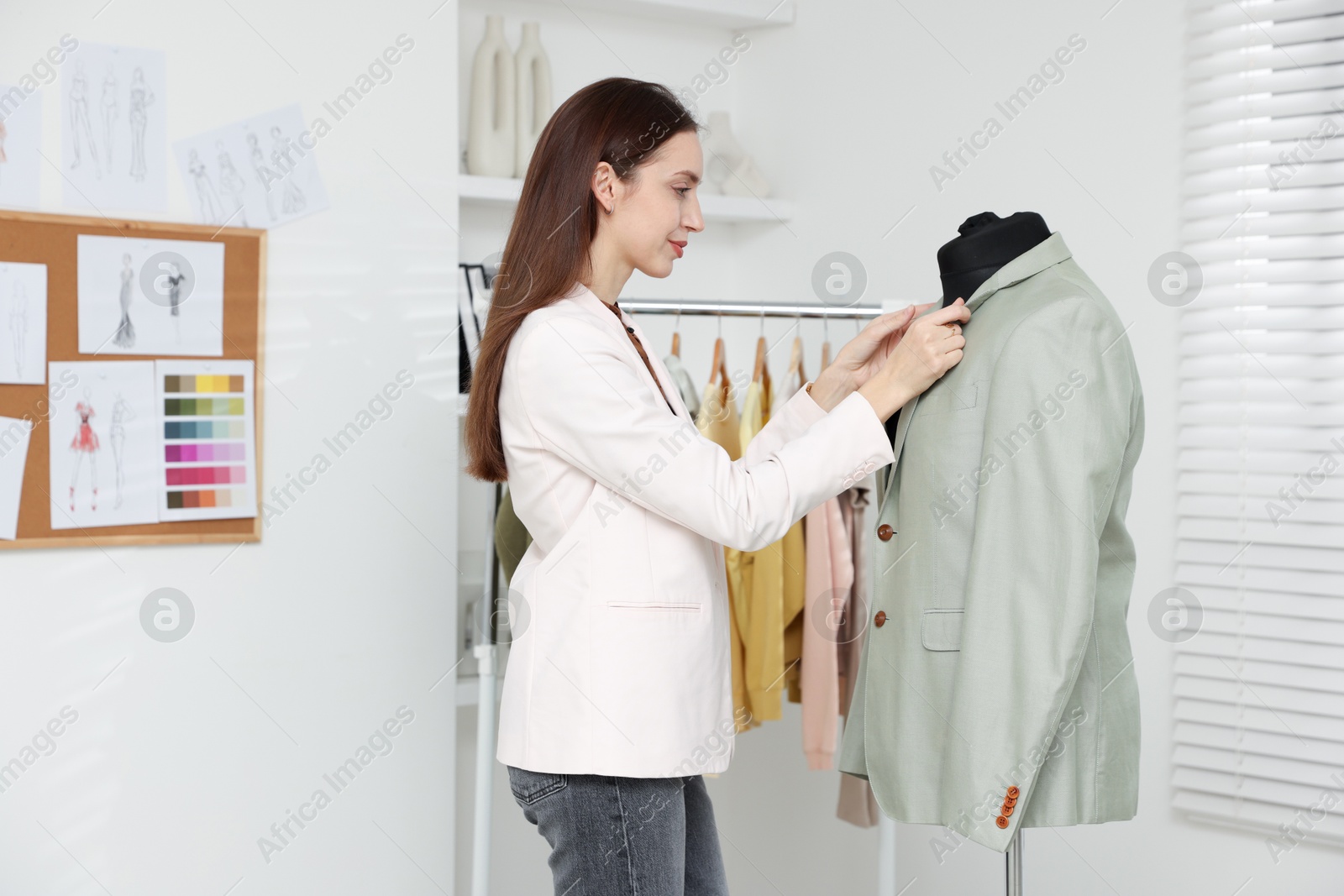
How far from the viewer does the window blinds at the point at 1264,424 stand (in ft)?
6.25

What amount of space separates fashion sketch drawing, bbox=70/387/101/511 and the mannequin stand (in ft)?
5.74

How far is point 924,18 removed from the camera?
2.67 meters

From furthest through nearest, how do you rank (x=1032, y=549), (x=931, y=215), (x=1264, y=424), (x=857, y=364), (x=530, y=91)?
1. (x=530, y=91)
2. (x=931, y=215)
3. (x=1264, y=424)
4. (x=857, y=364)
5. (x=1032, y=549)

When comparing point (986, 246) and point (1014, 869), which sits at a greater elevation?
point (986, 246)

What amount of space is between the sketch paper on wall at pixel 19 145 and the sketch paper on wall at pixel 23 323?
129 millimetres

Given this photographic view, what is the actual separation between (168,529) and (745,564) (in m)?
1.16

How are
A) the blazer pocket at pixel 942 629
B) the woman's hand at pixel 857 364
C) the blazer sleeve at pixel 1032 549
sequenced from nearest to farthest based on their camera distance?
the blazer sleeve at pixel 1032 549 < the blazer pocket at pixel 942 629 < the woman's hand at pixel 857 364

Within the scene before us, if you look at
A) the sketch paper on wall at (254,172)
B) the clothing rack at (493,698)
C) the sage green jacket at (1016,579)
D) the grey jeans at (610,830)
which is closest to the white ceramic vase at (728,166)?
the clothing rack at (493,698)

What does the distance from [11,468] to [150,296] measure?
0.41 m

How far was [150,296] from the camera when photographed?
2148 mm

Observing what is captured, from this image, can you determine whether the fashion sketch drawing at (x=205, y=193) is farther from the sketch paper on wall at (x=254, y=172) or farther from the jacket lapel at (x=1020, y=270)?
the jacket lapel at (x=1020, y=270)

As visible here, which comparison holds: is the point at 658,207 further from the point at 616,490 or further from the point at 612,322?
the point at 616,490

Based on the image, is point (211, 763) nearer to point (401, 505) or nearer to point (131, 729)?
point (131, 729)

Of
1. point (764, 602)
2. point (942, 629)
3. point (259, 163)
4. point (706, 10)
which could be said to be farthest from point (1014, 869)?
point (706, 10)
